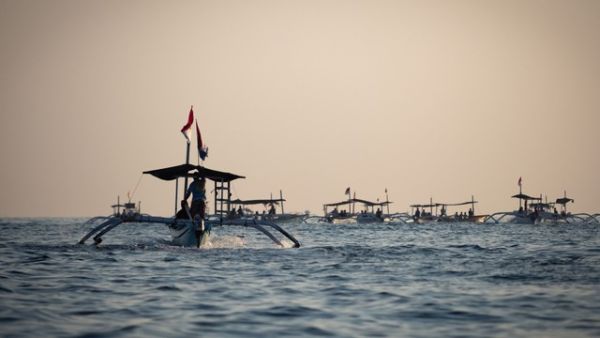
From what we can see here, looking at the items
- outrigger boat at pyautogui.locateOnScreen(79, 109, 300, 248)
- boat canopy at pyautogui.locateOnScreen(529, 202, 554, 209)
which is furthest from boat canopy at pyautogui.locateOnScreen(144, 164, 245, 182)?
boat canopy at pyautogui.locateOnScreen(529, 202, 554, 209)

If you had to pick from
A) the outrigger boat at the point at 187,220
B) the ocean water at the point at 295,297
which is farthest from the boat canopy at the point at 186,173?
the ocean water at the point at 295,297

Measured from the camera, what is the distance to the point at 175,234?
26.1 metres

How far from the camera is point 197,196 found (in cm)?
2545

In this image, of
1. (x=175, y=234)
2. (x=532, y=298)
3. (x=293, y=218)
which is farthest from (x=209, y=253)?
(x=293, y=218)

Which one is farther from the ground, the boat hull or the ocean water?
the boat hull

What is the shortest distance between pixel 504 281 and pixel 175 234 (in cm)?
1544

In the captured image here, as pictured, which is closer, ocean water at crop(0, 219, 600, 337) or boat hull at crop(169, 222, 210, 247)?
ocean water at crop(0, 219, 600, 337)

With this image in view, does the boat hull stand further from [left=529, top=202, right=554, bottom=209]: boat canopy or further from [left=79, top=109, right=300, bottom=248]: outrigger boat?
[left=529, top=202, right=554, bottom=209]: boat canopy

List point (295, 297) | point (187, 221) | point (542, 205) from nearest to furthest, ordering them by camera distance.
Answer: point (295, 297) → point (187, 221) → point (542, 205)

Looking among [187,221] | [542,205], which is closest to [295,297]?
[187,221]

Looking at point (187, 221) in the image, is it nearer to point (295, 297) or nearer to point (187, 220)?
point (187, 220)

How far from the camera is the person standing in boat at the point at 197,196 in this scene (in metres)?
25.1

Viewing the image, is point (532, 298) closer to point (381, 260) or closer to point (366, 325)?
point (366, 325)

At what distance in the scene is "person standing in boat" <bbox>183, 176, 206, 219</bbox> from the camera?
2507 cm
